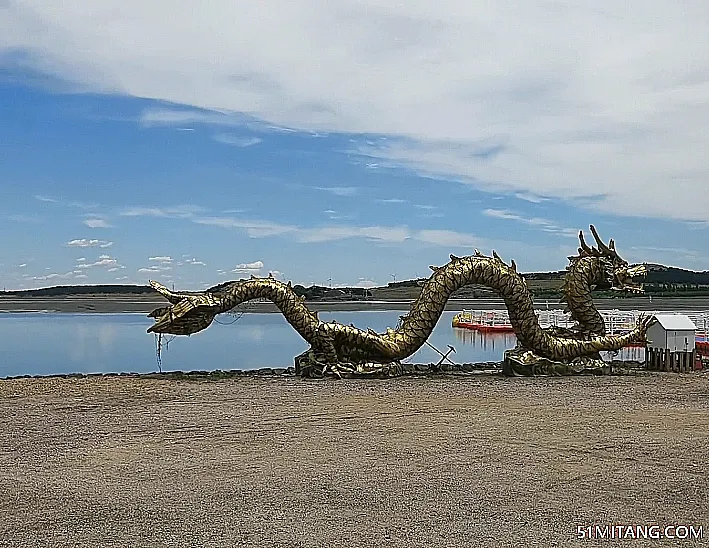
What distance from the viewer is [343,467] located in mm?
8383

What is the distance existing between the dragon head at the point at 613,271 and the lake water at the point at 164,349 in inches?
174

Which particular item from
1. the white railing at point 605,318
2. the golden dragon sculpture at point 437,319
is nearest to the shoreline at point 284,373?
the golden dragon sculpture at point 437,319

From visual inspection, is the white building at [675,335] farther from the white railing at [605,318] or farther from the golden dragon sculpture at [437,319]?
the white railing at [605,318]

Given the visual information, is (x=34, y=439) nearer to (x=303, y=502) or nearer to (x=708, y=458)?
(x=303, y=502)

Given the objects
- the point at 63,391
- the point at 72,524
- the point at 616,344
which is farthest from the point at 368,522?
the point at 616,344

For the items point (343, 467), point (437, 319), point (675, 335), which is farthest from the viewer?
point (675, 335)

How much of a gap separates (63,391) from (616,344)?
11252 mm

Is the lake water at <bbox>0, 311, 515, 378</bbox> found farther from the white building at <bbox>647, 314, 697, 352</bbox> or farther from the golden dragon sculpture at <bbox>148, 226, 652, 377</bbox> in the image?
the white building at <bbox>647, 314, 697, 352</bbox>

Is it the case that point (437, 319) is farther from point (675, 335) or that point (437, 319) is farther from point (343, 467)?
point (343, 467)

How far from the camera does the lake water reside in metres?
20.2

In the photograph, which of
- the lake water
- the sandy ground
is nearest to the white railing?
the lake water

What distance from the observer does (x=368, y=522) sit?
6578 mm

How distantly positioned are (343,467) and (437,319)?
911 centimetres

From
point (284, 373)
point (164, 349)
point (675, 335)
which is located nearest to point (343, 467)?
point (284, 373)
